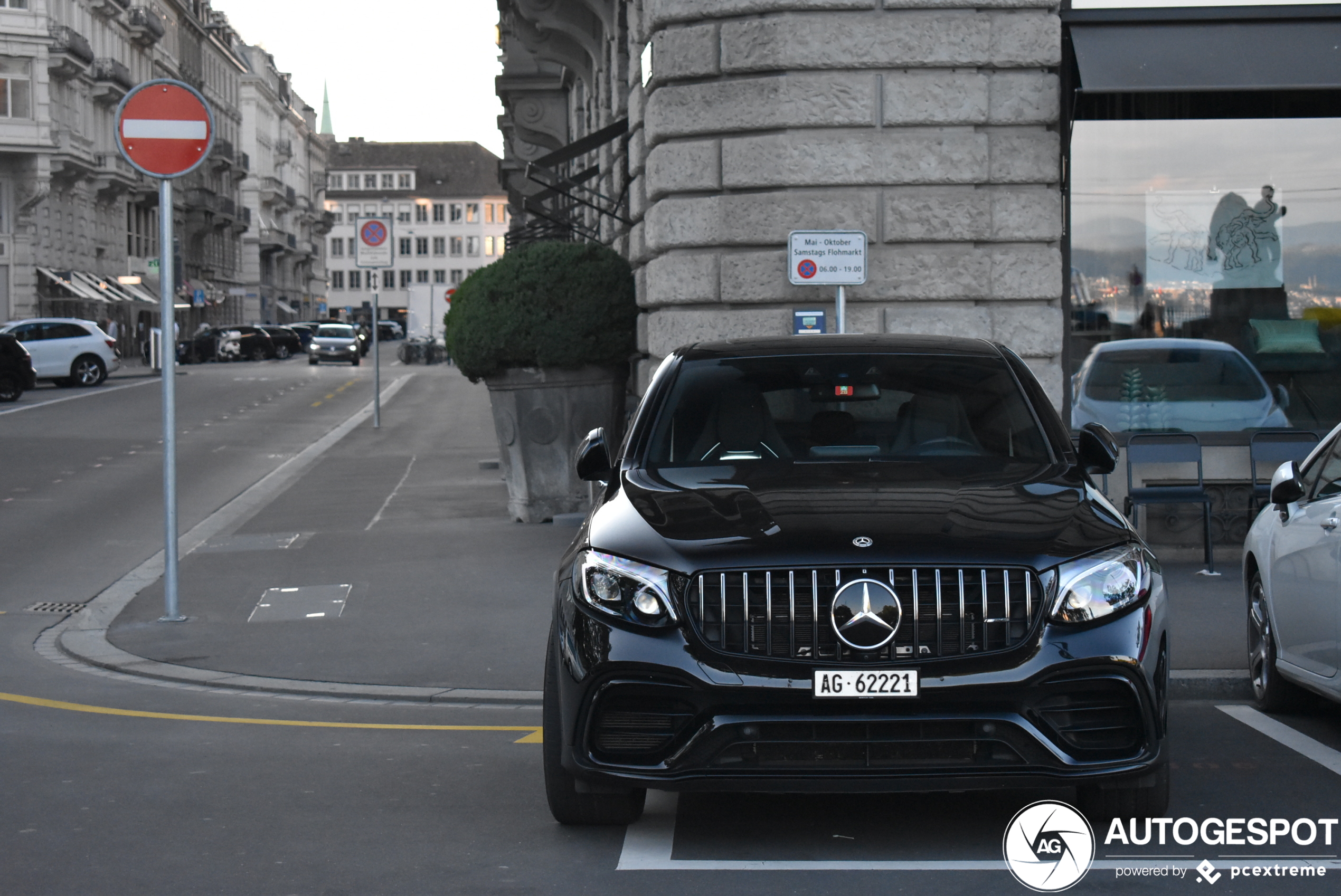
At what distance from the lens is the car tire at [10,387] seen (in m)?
35.9

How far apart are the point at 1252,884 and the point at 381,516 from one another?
11842 millimetres

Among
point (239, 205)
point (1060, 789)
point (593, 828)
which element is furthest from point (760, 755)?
point (239, 205)

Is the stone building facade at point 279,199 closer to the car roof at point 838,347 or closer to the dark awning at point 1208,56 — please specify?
the dark awning at point 1208,56

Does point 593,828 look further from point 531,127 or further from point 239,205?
point 239,205

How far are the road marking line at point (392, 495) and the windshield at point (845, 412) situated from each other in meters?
9.02

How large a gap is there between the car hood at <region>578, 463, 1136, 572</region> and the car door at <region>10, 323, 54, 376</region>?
Answer: 3785 centimetres

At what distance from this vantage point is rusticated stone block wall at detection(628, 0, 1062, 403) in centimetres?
1254

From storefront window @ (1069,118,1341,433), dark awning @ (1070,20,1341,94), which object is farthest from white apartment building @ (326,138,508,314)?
dark awning @ (1070,20,1341,94)

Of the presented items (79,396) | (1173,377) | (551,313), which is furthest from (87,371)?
(1173,377)

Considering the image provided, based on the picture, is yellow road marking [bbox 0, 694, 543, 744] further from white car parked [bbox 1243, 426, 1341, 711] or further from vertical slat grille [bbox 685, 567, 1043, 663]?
white car parked [bbox 1243, 426, 1341, 711]

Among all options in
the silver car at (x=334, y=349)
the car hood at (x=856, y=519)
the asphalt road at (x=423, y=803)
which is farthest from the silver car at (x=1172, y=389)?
the silver car at (x=334, y=349)

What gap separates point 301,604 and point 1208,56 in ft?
23.7

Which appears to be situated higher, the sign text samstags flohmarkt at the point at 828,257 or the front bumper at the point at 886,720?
the sign text samstags flohmarkt at the point at 828,257

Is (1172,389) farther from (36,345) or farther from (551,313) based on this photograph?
(36,345)
